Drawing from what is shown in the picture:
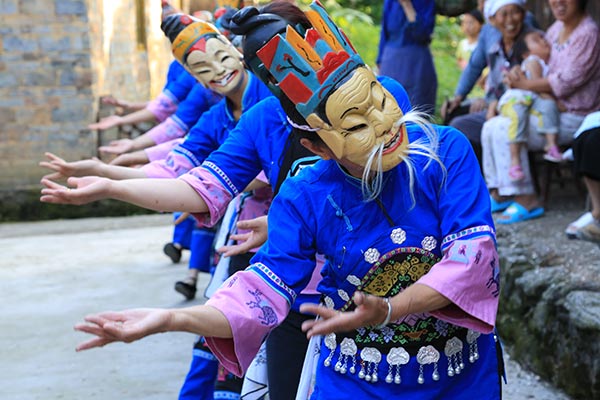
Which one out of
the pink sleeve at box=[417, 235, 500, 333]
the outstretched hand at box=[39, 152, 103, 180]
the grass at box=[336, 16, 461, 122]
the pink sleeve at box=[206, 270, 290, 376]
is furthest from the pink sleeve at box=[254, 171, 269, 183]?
the grass at box=[336, 16, 461, 122]

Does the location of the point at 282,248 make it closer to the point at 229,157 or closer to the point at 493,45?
the point at 229,157

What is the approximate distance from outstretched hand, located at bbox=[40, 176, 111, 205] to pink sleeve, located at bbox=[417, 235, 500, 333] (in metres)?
1.20

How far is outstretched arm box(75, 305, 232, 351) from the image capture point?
2.06 metres

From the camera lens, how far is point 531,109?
6219 mm

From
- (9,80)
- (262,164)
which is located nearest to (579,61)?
(262,164)

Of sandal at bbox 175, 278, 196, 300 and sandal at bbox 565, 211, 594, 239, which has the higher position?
sandal at bbox 565, 211, 594, 239

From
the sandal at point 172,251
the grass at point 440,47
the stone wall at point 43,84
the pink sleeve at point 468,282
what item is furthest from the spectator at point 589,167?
the grass at point 440,47

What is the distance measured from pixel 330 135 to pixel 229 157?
1043 millimetres

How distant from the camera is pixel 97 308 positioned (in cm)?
701

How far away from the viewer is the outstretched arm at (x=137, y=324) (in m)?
2.06

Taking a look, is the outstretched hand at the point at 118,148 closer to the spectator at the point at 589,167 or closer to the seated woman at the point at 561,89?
the spectator at the point at 589,167

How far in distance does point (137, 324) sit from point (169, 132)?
11.5 feet

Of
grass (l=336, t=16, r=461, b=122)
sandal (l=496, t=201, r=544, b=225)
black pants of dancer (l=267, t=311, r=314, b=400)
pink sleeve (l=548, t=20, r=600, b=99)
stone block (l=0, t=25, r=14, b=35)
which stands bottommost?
grass (l=336, t=16, r=461, b=122)

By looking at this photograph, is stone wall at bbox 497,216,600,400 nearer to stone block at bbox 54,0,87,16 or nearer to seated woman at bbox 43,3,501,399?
seated woman at bbox 43,3,501,399
